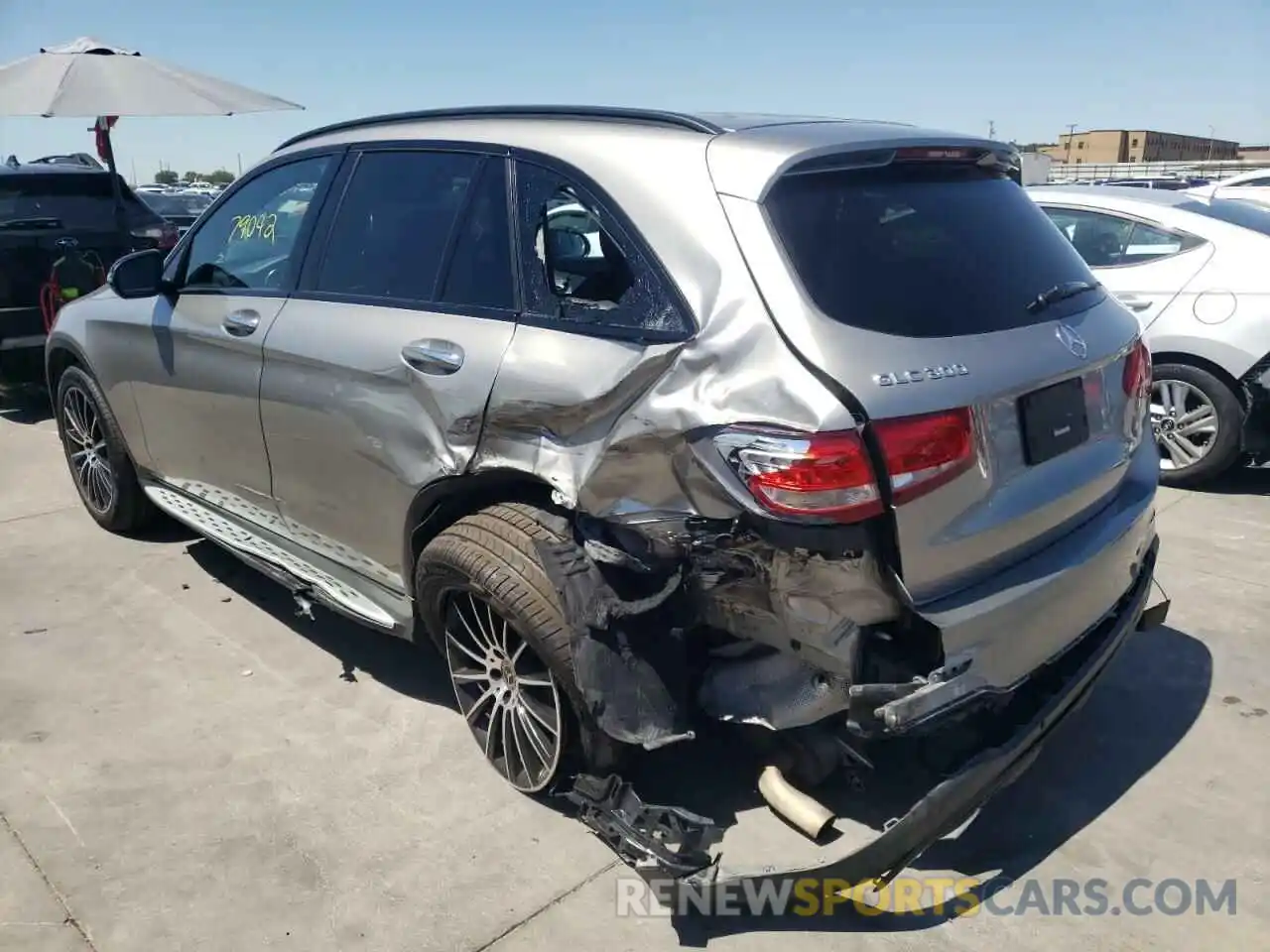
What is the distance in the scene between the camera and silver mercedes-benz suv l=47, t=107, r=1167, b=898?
2.34 metres

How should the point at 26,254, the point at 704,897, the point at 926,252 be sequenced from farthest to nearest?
the point at 26,254 < the point at 926,252 < the point at 704,897

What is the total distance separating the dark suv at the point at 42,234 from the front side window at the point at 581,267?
6441 millimetres

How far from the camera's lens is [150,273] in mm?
4395

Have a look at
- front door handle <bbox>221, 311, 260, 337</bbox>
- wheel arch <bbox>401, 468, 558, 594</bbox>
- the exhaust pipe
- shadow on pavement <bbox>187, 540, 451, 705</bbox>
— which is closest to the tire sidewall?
shadow on pavement <bbox>187, 540, 451, 705</bbox>

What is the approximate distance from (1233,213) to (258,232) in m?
5.47

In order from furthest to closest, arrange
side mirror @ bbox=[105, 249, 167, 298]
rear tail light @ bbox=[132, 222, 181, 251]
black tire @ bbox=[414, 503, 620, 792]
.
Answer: rear tail light @ bbox=[132, 222, 181, 251], side mirror @ bbox=[105, 249, 167, 298], black tire @ bbox=[414, 503, 620, 792]

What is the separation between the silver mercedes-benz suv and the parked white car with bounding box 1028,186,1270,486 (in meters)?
2.95

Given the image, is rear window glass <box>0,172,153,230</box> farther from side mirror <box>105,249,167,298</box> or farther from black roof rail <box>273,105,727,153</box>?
black roof rail <box>273,105,727,153</box>

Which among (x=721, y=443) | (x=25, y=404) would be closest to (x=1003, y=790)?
(x=721, y=443)

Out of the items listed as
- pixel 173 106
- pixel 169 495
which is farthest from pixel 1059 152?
pixel 169 495

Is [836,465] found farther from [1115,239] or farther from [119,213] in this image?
[119,213]

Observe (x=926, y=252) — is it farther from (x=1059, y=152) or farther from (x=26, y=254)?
(x=1059, y=152)

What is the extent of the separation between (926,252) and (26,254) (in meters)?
7.62

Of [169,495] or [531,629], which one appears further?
[169,495]
